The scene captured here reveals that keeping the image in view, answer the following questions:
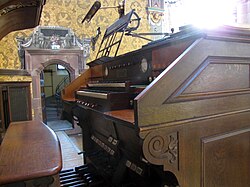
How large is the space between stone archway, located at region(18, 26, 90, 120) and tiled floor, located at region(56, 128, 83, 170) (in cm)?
98

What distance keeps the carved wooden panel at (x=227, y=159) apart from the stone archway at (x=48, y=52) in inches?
194

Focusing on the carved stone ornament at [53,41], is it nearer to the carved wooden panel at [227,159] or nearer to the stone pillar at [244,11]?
the stone pillar at [244,11]

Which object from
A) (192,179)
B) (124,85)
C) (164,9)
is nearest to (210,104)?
(192,179)

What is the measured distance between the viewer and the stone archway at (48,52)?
17.6 ft

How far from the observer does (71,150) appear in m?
4.41

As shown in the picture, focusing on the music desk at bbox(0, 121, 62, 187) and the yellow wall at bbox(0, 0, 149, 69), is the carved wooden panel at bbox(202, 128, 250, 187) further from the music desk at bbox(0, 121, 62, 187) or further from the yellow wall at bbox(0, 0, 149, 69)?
the yellow wall at bbox(0, 0, 149, 69)

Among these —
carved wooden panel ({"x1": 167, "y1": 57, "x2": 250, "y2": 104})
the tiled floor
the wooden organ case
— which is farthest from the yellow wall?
carved wooden panel ({"x1": 167, "y1": 57, "x2": 250, "y2": 104})

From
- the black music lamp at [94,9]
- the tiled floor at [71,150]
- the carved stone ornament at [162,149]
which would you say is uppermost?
the black music lamp at [94,9]

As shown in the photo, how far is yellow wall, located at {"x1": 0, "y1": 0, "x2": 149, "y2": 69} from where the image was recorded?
518cm

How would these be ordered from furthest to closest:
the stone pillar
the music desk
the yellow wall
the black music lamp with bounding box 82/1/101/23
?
1. the yellow wall
2. the stone pillar
3. the black music lamp with bounding box 82/1/101/23
4. the music desk

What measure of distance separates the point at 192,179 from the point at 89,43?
5110mm

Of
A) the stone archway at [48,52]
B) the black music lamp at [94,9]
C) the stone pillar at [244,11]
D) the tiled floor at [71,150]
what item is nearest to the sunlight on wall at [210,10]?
the stone pillar at [244,11]

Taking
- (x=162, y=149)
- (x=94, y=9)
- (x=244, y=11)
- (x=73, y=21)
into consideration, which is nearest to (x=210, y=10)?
(x=244, y=11)

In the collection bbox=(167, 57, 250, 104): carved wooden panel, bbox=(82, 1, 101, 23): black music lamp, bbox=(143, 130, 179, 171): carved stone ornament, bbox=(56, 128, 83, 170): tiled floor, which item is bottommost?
bbox=(56, 128, 83, 170): tiled floor
